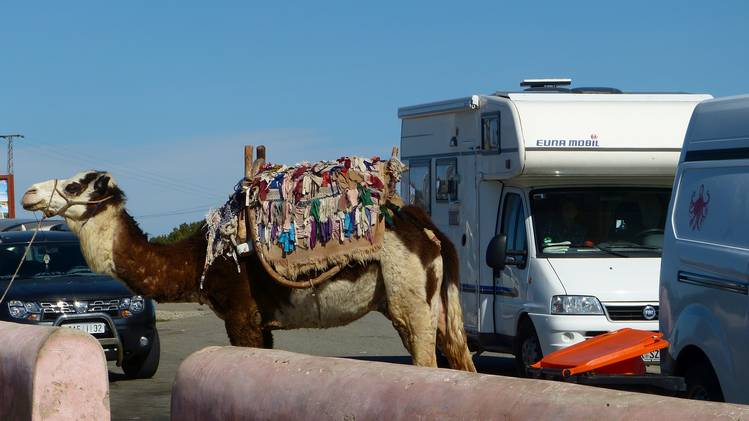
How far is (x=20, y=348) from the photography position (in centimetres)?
916

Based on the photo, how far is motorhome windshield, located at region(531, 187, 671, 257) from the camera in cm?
1395

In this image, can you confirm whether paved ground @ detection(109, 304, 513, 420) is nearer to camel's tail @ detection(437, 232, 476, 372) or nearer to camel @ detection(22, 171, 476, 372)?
camel @ detection(22, 171, 476, 372)

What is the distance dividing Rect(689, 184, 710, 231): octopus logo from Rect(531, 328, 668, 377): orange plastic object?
33.6 inches

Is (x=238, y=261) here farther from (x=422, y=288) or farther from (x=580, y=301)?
(x=580, y=301)

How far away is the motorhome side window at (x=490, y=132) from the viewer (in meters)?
14.2

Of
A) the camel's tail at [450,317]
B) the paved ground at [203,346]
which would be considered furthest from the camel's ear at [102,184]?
the camel's tail at [450,317]

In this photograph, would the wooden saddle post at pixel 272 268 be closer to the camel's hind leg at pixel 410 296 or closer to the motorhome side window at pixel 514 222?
the camel's hind leg at pixel 410 296

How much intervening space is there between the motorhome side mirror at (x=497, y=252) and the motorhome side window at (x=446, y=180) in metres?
1.43

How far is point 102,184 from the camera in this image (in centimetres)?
1138

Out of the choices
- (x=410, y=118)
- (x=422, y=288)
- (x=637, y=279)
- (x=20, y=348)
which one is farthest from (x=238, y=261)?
(x=410, y=118)

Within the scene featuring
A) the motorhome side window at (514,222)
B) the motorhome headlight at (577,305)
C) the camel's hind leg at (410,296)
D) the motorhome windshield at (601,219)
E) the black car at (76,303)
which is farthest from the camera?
the black car at (76,303)

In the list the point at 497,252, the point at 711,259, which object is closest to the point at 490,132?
the point at 497,252

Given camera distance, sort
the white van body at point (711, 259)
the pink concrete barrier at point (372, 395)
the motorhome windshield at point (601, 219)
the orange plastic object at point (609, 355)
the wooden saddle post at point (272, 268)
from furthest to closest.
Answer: the motorhome windshield at point (601, 219) → the wooden saddle post at point (272, 268) → the orange plastic object at point (609, 355) → the white van body at point (711, 259) → the pink concrete barrier at point (372, 395)

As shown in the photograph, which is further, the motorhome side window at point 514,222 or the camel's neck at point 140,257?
the motorhome side window at point 514,222
